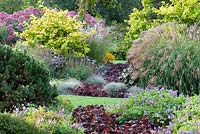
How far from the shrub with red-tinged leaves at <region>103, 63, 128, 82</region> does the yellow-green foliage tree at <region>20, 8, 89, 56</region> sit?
3.07 feet

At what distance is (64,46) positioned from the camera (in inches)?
637

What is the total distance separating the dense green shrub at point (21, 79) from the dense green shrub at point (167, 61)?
15.1 ft

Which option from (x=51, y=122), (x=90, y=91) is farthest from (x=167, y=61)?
(x=51, y=122)

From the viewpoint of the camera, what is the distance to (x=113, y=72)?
53.2 feet

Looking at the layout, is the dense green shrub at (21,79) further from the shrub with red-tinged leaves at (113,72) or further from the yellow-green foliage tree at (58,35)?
the yellow-green foliage tree at (58,35)

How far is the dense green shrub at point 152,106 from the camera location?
8.12 meters

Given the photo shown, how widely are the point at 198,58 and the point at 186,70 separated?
47 centimetres

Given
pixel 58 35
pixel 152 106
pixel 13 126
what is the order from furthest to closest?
pixel 58 35
pixel 152 106
pixel 13 126

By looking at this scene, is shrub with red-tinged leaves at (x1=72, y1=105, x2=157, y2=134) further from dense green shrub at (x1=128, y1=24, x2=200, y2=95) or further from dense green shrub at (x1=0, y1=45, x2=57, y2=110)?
dense green shrub at (x1=128, y1=24, x2=200, y2=95)

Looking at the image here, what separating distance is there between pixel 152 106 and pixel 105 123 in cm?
91

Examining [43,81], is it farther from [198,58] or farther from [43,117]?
[198,58]

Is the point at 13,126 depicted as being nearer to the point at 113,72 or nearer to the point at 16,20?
the point at 113,72

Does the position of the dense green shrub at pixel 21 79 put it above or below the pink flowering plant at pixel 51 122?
above

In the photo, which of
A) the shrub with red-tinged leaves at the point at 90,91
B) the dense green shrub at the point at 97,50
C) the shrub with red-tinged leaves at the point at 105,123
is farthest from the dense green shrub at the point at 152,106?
the dense green shrub at the point at 97,50
